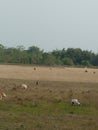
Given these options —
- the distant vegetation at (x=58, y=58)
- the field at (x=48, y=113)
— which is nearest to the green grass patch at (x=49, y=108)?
the field at (x=48, y=113)

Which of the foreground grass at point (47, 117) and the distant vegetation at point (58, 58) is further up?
the distant vegetation at point (58, 58)

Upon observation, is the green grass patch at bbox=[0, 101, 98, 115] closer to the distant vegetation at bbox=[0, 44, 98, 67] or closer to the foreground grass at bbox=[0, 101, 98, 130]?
the foreground grass at bbox=[0, 101, 98, 130]

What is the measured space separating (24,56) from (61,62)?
12.8 meters

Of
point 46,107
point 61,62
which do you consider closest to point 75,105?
point 46,107

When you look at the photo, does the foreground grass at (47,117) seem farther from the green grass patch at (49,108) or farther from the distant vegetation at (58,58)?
the distant vegetation at (58,58)

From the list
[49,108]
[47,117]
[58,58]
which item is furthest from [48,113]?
[58,58]

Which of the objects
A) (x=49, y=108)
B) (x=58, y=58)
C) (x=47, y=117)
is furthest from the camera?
(x=58, y=58)

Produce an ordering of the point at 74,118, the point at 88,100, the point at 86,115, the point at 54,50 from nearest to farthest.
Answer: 1. the point at 74,118
2. the point at 86,115
3. the point at 88,100
4. the point at 54,50

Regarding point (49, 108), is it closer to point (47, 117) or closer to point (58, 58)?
point (47, 117)

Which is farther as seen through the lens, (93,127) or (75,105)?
(75,105)

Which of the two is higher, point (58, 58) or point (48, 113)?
point (58, 58)

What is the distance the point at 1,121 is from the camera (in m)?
16.4

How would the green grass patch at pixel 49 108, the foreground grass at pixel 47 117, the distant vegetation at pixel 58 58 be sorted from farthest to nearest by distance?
the distant vegetation at pixel 58 58 → the green grass patch at pixel 49 108 → the foreground grass at pixel 47 117

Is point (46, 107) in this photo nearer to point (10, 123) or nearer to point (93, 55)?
point (10, 123)
